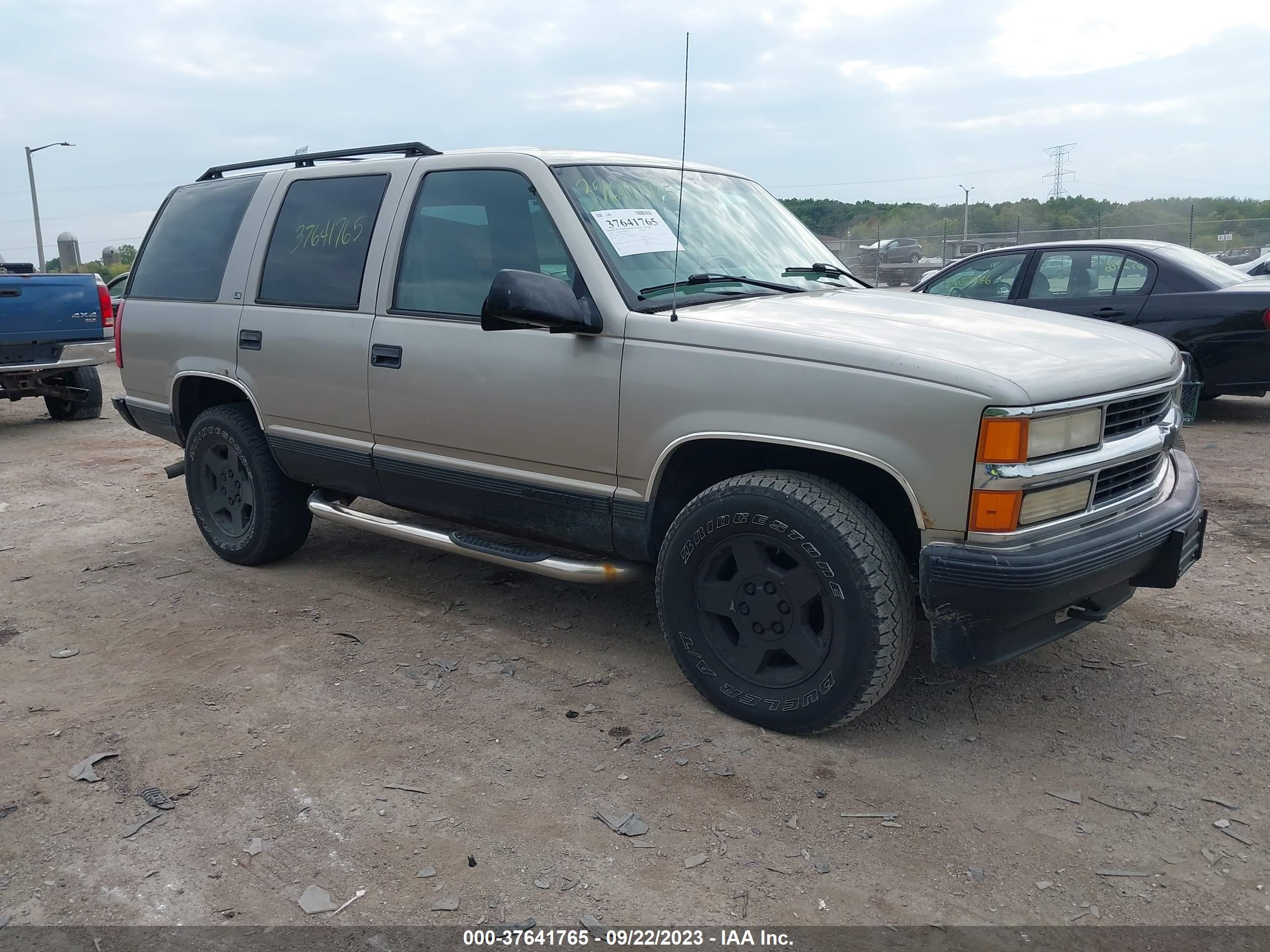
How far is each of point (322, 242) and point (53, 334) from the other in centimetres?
627

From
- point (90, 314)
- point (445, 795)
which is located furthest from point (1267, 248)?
point (445, 795)

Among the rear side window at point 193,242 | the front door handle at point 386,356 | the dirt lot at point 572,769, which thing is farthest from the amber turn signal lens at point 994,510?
the rear side window at point 193,242

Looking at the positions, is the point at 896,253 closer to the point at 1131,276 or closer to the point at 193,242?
the point at 1131,276

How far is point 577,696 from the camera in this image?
12.4 feet

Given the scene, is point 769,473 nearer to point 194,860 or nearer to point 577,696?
point 577,696

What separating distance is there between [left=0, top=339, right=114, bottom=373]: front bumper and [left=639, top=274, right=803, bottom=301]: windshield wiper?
7882mm

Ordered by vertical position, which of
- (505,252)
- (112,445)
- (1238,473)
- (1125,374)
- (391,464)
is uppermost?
(505,252)

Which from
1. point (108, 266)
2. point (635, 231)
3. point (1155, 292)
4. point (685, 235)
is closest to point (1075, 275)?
point (1155, 292)

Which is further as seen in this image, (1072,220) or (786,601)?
(1072,220)

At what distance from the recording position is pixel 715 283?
3.81 meters

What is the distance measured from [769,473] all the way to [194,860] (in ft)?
6.56

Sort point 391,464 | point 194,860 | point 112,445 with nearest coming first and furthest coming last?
point 194,860
point 391,464
point 112,445

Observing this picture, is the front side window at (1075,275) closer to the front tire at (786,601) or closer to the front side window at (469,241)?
the front side window at (469,241)

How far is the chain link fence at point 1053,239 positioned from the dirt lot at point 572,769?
1964 cm
